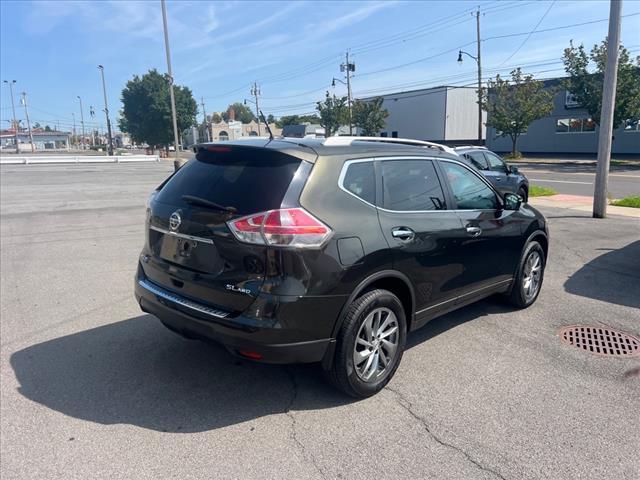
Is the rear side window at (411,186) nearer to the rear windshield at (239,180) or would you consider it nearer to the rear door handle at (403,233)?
the rear door handle at (403,233)

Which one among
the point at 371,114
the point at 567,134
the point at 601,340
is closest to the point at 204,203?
the point at 601,340

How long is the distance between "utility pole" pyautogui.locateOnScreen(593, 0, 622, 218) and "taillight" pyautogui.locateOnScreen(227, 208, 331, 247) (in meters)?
9.99

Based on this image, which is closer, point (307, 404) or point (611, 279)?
point (307, 404)

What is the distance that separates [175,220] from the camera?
3516 mm

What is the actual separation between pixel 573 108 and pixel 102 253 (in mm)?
41579

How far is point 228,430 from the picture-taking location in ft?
10.3

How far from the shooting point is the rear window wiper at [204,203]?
322 cm

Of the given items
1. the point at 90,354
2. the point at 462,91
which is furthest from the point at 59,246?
the point at 462,91

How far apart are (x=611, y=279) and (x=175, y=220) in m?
5.70

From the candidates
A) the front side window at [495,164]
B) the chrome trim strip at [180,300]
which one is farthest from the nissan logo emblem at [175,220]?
the front side window at [495,164]

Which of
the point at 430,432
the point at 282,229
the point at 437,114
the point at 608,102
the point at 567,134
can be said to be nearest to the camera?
the point at 282,229

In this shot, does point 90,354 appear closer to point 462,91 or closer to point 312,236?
point 312,236

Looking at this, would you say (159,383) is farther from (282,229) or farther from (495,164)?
(495,164)

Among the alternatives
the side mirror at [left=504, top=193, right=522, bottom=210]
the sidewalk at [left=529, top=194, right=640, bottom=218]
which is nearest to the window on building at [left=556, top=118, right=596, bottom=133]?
the sidewalk at [left=529, top=194, right=640, bottom=218]
